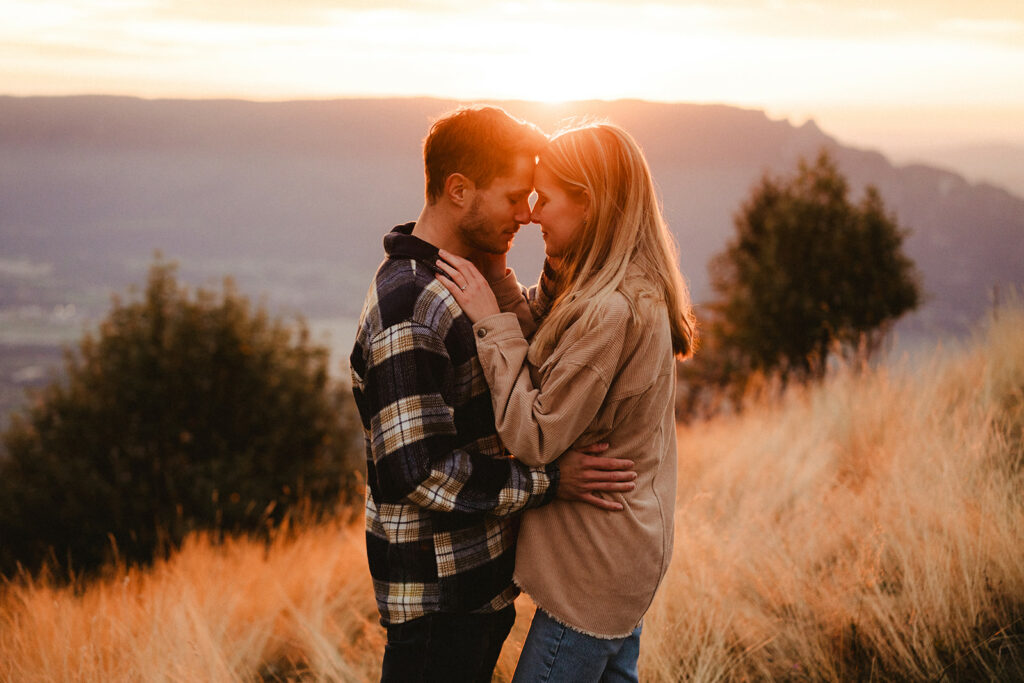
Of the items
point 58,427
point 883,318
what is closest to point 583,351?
point 58,427

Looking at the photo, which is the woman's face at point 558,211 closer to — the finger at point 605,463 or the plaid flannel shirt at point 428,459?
the plaid flannel shirt at point 428,459

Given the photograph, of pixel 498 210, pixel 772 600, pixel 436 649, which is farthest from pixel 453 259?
pixel 772 600

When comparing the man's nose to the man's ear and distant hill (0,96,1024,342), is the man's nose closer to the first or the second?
the man's ear

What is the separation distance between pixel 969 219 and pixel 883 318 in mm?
123011

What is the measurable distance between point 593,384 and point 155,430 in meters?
18.8

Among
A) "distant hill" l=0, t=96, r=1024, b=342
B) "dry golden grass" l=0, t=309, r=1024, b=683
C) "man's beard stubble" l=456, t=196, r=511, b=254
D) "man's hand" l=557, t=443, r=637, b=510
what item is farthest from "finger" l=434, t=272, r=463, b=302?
"distant hill" l=0, t=96, r=1024, b=342

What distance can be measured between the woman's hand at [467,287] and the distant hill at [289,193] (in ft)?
345

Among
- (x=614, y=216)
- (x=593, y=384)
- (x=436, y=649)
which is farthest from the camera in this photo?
(x=614, y=216)

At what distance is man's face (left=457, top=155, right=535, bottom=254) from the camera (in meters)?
2.07

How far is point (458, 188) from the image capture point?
206cm

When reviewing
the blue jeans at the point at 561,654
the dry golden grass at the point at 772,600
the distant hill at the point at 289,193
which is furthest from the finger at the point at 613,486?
the distant hill at the point at 289,193

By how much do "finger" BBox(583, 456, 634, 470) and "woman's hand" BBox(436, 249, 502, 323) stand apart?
46cm

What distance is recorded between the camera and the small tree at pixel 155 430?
17469 millimetres

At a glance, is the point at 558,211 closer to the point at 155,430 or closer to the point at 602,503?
the point at 602,503
